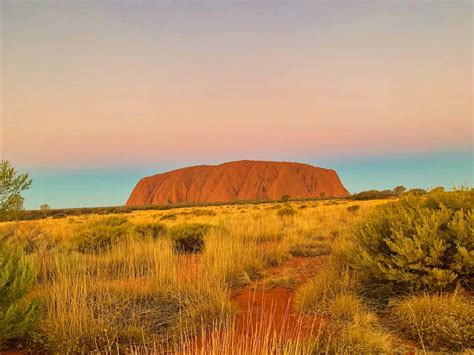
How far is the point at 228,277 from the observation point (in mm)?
5746

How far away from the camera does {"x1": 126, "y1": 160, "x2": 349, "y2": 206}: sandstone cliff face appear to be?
10838cm

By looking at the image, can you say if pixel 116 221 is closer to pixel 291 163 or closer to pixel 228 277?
pixel 228 277

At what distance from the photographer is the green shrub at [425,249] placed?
4121 millimetres

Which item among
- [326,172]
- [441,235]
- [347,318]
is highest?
[326,172]

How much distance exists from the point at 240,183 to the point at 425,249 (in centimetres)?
10989

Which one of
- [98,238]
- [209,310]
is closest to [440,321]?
[209,310]

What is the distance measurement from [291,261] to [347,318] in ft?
11.9

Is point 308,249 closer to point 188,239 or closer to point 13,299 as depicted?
point 188,239

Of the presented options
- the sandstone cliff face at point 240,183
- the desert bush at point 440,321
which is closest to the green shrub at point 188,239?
the desert bush at point 440,321

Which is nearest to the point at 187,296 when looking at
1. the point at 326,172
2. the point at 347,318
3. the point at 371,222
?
the point at 347,318

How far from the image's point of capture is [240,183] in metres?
114

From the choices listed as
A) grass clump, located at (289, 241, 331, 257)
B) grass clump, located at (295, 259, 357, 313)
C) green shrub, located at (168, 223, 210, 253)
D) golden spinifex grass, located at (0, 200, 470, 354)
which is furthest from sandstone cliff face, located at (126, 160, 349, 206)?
grass clump, located at (295, 259, 357, 313)

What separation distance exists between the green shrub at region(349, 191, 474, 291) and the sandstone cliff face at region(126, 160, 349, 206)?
322ft

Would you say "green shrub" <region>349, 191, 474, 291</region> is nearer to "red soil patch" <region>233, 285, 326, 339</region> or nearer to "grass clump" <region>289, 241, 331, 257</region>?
"red soil patch" <region>233, 285, 326, 339</region>
